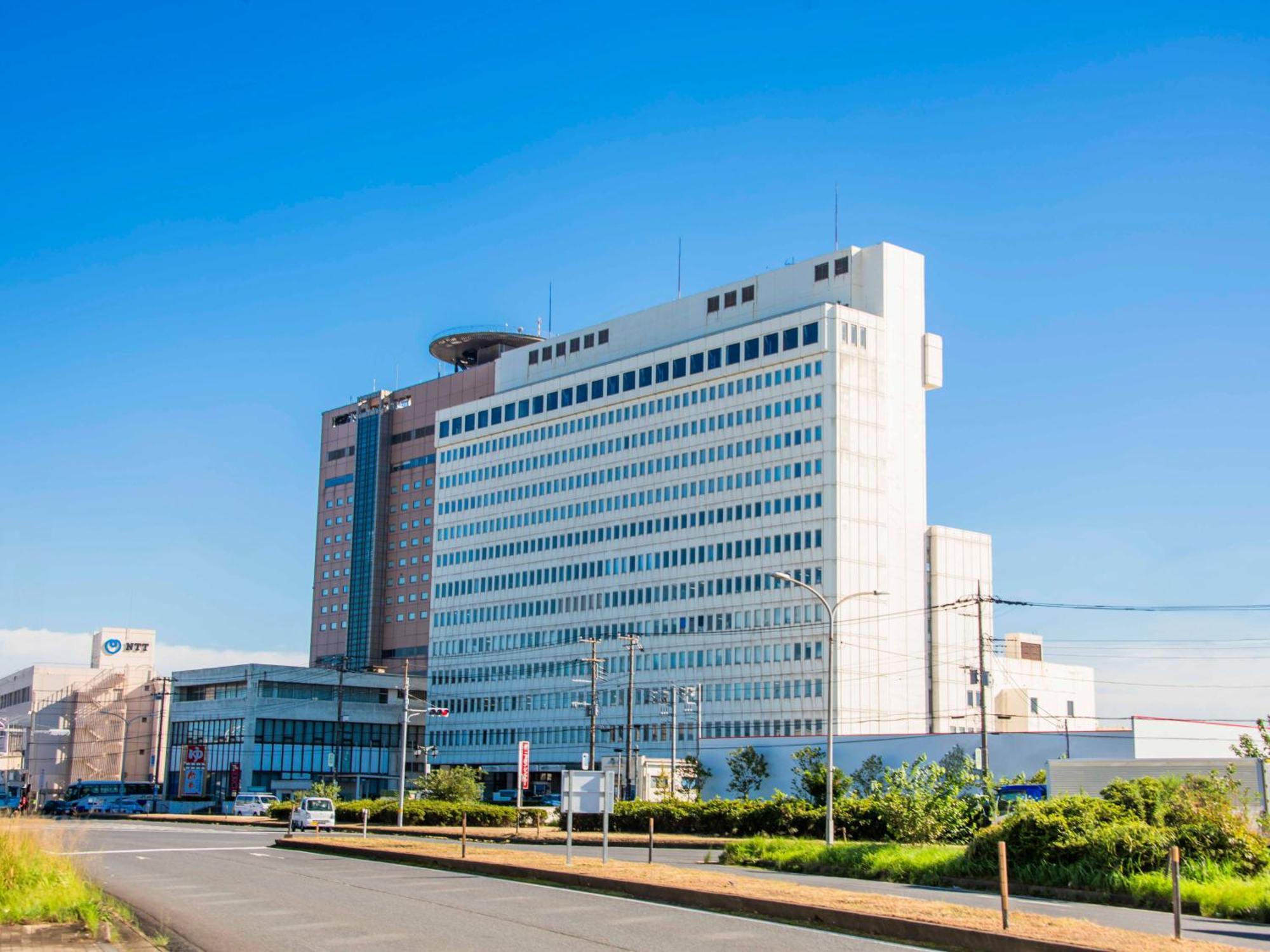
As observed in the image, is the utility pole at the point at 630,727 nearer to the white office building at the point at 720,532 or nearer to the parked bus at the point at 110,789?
the white office building at the point at 720,532

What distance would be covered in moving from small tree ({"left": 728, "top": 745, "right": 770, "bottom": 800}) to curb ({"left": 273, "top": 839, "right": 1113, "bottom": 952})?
6054 cm

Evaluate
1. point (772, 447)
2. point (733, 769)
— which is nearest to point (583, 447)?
point (772, 447)

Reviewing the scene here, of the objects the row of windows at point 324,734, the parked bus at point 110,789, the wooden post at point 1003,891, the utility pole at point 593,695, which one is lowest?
the parked bus at point 110,789

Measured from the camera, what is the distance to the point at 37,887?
64.3 feet

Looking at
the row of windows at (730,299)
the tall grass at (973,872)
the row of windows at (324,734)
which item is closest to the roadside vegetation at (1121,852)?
the tall grass at (973,872)

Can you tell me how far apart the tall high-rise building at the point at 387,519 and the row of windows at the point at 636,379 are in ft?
69.7

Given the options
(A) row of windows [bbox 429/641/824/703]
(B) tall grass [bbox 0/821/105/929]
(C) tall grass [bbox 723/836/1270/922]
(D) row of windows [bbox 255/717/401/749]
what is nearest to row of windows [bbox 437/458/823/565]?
Result: (A) row of windows [bbox 429/641/824/703]

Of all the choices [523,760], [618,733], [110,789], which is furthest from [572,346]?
[523,760]

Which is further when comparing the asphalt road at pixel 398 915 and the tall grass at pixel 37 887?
the tall grass at pixel 37 887

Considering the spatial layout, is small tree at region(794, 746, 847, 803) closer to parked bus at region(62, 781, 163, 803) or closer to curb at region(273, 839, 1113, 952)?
curb at region(273, 839, 1113, 952)

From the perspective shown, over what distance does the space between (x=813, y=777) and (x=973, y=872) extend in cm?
3876

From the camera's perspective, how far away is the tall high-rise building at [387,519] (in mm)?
171625

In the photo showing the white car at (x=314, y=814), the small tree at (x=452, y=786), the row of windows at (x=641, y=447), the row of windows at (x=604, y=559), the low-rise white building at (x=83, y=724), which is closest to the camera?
the white car at (x=314, y=814)

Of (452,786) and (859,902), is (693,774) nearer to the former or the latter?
(452,786)
